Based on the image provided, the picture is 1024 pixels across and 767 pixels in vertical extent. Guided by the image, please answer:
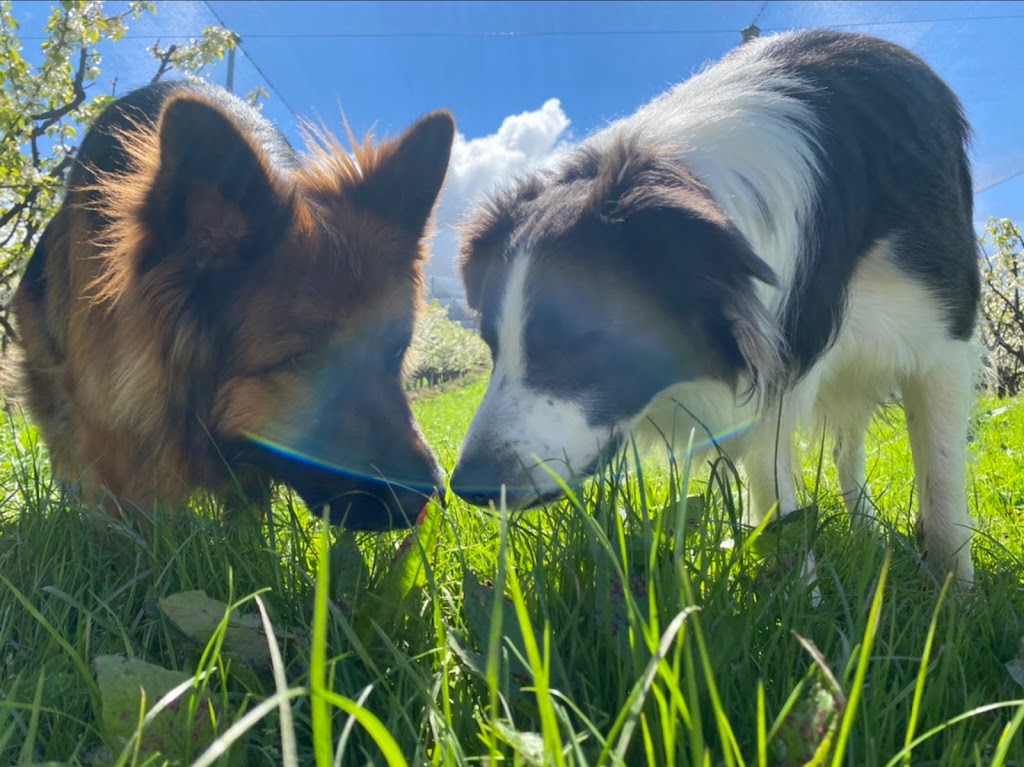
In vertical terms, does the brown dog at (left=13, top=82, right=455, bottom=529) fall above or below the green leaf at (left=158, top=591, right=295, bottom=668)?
above

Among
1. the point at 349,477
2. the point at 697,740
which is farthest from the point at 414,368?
the point at 697,740

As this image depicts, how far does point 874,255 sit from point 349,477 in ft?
6.24

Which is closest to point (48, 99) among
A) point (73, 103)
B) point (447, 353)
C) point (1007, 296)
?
point (73, 103)

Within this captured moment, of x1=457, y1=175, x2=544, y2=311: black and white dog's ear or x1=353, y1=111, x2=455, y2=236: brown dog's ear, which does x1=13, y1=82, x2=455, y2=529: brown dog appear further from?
x1=457, y1=175, x2=544, y2=311: black and white dog's ear

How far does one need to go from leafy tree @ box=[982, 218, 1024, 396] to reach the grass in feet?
36.9

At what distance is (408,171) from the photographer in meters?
2.85

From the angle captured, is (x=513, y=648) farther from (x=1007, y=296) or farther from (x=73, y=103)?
(x=1007, y=296)

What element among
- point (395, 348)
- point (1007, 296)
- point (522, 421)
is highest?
point (1007, 296)

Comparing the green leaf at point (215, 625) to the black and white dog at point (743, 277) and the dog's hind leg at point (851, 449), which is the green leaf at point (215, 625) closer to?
the black and white dog at point (743, 277)

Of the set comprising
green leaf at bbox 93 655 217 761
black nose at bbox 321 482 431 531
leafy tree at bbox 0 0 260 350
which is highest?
leafy tree at bbox 0 0 260 350

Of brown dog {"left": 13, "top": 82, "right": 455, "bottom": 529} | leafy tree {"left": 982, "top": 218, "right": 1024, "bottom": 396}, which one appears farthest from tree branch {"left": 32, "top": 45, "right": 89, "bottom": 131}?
leafy tree {"left": 982, "top": 218, "right": 1024, "bottom": 396}

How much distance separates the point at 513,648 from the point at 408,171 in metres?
2.11

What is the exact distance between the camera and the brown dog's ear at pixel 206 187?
→ 2143mm

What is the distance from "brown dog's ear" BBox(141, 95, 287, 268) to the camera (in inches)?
84.4
